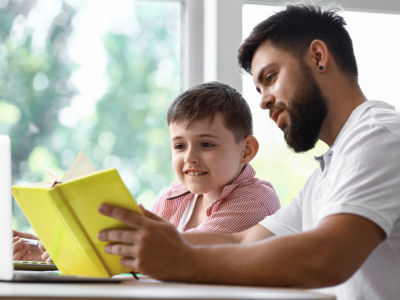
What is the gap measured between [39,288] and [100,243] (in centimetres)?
18

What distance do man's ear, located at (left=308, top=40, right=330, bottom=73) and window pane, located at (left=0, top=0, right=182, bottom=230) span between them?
921 mm

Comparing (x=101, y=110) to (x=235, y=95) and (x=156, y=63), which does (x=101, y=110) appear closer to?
(x=156, y=63)

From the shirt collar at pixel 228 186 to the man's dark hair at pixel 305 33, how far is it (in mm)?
415

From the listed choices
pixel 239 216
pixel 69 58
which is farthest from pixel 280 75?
pixel 69 58

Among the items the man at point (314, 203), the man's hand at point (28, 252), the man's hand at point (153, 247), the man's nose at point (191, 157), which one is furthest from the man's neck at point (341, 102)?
the man's hand at point (28, 252)

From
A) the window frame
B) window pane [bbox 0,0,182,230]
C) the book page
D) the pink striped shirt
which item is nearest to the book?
the book page

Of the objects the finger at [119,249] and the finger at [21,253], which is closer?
the finger at [119,249]

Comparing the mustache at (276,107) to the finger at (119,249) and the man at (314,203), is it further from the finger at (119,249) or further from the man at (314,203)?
the finger at (119,249)

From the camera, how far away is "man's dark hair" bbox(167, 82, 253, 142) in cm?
148

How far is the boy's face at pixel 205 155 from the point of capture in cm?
147

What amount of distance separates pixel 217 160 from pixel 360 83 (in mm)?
1053

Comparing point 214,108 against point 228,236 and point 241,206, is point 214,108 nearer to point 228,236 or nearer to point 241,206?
point 241,206

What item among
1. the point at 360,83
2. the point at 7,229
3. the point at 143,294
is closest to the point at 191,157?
the point at 7,229

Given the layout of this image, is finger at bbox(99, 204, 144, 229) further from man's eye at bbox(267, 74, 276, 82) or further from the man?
man's eye at bbox(267, 74, 276, 82)
